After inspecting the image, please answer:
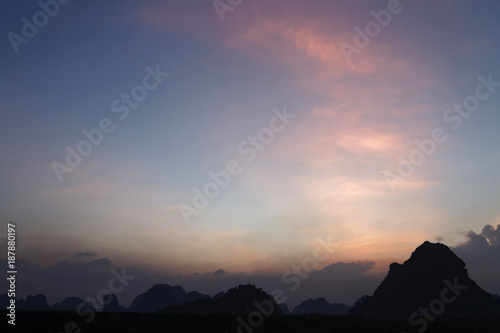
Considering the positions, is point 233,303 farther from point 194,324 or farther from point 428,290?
point 194,324

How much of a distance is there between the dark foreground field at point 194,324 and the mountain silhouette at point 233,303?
113m

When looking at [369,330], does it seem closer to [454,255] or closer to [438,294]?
[438,294]

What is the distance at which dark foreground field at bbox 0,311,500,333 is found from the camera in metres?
36.7

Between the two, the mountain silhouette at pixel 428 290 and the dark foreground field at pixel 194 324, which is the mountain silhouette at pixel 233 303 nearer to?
the mountain silhouette at pixel 428 290

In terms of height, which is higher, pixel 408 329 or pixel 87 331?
pixel 87 331

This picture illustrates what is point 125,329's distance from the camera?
122 feet

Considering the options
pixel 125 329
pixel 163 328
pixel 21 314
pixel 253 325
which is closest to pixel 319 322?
pixel 253 325

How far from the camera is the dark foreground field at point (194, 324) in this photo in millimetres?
36719

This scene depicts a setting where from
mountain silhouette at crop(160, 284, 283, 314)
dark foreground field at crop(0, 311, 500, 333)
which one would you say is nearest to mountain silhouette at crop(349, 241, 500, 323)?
mountain silhouette at crop(160, 284, 283, 314)

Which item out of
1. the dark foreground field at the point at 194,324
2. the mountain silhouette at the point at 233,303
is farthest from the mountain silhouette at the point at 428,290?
the dark foreground field at the point at 194,324

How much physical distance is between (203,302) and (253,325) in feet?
445

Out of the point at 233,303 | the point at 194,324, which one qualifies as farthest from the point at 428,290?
the point at 194,324

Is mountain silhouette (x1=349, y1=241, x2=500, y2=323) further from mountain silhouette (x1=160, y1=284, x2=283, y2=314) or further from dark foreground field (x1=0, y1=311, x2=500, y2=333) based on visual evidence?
dark foreground field (x1=0, y1=311, x2=500, y2=333)

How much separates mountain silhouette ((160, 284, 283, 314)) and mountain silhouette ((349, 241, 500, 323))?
48155 mm
